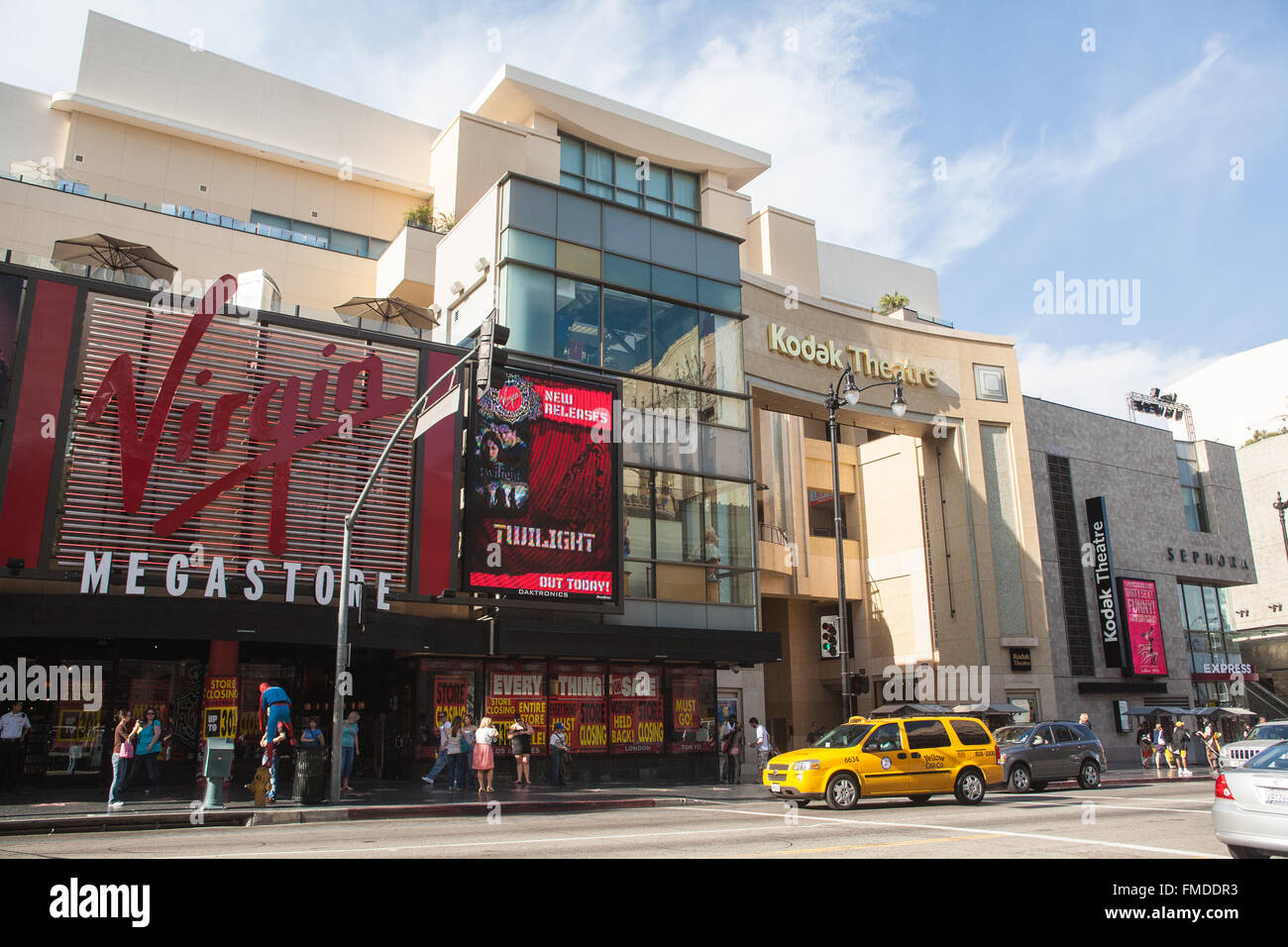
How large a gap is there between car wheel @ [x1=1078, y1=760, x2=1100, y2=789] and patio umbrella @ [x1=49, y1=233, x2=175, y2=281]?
29265mm

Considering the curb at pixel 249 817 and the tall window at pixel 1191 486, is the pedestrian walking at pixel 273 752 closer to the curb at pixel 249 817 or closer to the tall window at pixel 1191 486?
the curb at pixel 249 817

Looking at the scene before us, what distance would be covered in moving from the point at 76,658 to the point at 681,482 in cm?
1688

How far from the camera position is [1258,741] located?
23438 mm

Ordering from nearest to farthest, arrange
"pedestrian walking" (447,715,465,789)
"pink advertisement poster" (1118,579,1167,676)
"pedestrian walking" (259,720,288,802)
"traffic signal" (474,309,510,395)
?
"traffic signal" (474,309,510,395) < "pedestrian walking" (259,720,288,802) < "pedestrian walking" (447,715,465,789) < "pink advertisement poster" (1118,579,1167,676)

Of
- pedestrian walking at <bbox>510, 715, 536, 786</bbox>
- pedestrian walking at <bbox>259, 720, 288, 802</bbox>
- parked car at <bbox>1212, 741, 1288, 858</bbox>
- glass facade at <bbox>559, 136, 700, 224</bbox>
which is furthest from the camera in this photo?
glass facade at <bbox>559, 136, 700, 224</bbox>

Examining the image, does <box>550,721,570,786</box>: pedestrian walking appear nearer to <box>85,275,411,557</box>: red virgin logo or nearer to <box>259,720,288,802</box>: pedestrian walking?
<box>259,720,288,802</box>: pedestrian walking

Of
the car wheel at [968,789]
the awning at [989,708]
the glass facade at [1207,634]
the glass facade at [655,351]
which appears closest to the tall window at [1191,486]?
the glass facade at [1207,634]

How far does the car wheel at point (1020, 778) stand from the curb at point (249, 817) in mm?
11157

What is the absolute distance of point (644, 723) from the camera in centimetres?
2825

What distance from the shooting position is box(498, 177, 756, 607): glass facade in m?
28.5

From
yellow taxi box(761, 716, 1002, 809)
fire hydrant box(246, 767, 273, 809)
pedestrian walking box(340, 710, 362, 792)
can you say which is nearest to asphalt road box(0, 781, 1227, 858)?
yellow taxi box(761, 716, 1002, 809)

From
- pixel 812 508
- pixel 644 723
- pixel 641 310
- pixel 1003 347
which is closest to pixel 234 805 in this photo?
pixel 644 723
